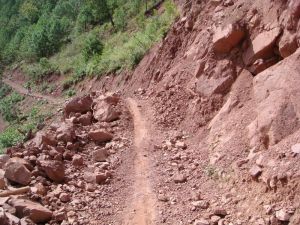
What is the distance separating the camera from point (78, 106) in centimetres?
1565

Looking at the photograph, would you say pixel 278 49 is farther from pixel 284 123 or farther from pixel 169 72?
pixel 169 72

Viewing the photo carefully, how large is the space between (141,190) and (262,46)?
525cm

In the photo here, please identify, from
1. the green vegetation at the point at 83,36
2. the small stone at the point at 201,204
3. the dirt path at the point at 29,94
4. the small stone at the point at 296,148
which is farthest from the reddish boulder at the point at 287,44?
the dirt path at the point at 29,94

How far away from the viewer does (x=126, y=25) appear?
149 feet

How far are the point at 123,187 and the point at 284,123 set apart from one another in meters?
4.29

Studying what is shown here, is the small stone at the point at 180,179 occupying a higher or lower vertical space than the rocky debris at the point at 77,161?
lower

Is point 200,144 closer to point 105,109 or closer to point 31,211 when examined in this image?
point 105,109

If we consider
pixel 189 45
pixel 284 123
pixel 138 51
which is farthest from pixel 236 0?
pixel 138 51

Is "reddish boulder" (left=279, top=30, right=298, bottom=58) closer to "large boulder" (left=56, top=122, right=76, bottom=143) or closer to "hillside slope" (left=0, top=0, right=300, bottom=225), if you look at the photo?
"hillside slope" (left=0, top=0, right=300, bottom=225)

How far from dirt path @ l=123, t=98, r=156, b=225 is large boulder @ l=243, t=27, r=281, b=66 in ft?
13.4

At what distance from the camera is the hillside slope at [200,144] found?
8641 millimetres

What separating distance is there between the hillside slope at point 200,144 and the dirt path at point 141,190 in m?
0.03

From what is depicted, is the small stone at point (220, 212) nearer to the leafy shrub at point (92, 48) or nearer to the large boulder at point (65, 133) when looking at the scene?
the large boulder at point (65, 133)

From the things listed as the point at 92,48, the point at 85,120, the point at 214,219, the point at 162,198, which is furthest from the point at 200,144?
the point at 92,48
